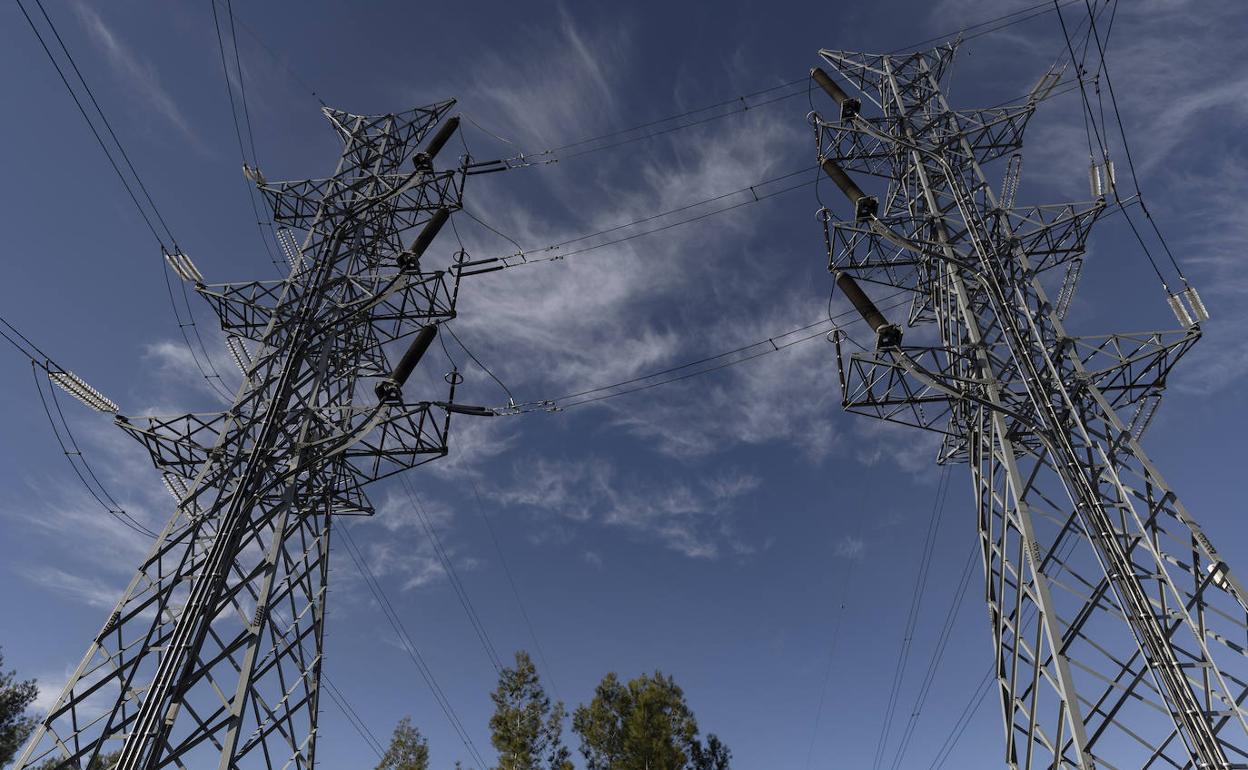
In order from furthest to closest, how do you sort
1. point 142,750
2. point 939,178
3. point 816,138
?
point 816,138 → point 939,178 → point 142,750

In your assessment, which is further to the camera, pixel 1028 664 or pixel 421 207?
pixel 421 207

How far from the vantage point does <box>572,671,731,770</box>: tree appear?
30.4m

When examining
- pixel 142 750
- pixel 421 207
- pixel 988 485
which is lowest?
pixel 142 750

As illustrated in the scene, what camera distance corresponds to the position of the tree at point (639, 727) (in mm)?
30359

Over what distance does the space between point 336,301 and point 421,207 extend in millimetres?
3837

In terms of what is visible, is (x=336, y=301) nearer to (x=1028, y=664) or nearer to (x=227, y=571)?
(x=227, y=571)

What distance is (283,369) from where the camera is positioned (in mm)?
13172

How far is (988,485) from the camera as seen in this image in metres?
12.3

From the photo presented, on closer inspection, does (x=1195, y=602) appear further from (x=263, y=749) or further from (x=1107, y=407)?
(x=263, y=749)

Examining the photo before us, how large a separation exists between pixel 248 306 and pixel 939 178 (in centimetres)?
1695

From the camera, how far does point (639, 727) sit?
102 ft

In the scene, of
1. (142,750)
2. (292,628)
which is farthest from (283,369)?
(142,750)

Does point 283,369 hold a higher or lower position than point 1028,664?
higher

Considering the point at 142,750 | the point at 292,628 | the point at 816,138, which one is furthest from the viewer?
the point at 816,138
